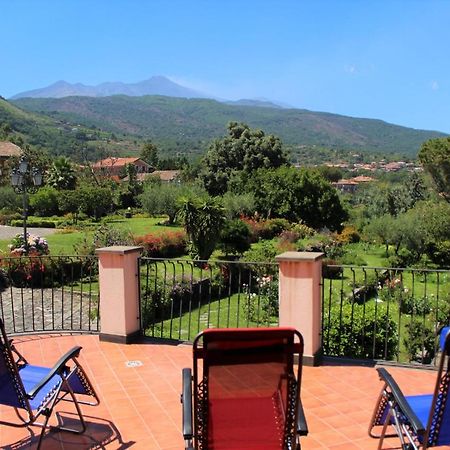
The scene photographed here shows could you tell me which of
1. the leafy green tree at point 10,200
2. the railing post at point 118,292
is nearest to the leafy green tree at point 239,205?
the leafy green tree at point 10,200

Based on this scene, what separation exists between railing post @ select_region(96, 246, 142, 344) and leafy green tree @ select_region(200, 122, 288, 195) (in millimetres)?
36022

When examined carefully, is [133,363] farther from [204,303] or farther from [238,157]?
[238,157]

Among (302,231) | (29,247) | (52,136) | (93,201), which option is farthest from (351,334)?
(52,136)

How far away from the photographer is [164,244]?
22.1 meters

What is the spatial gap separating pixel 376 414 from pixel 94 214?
121 feet

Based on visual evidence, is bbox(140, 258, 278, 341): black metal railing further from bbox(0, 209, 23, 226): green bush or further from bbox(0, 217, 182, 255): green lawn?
bbox(0, 209, 23, 226): green bush

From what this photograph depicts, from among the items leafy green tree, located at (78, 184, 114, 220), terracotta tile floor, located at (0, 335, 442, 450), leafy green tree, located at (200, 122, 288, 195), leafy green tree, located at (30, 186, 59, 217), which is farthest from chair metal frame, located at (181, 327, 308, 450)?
leafy green tree, located at (200, 122, 288, 195)

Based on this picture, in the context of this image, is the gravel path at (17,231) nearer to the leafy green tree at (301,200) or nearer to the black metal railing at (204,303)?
the black metal railing at (204,303)

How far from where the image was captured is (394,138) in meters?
191

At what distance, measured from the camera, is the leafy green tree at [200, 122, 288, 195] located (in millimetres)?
42031

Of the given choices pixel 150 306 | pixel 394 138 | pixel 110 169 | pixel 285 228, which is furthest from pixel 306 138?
pixel 150 306

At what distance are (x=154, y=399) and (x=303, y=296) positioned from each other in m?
1.75

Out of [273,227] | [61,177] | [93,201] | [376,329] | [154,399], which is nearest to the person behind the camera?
[154,399]

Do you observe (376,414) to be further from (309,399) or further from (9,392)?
(9,392)
